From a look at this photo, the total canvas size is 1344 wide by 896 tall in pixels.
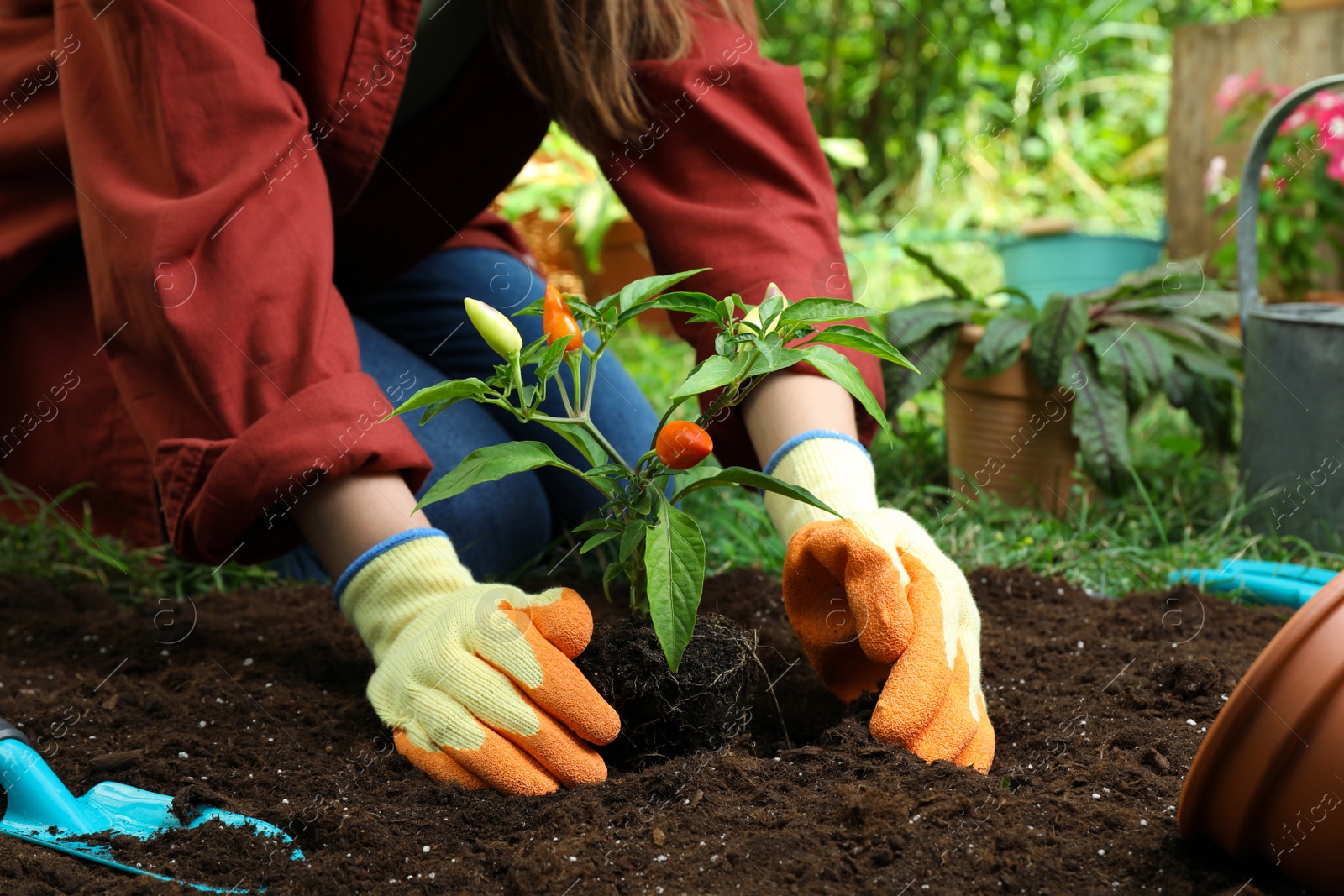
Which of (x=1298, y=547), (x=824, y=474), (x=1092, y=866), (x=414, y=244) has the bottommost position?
(x=1298, y=547)

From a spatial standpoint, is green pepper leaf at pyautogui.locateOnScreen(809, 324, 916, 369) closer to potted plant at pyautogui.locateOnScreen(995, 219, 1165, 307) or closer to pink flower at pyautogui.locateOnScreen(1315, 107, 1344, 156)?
pink flower at pyautogui.locateOnScreen(1315, 107, 1344, 156)

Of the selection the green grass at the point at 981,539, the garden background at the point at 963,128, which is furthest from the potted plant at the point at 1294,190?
the green grass at the point at 981,539

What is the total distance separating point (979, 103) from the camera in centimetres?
513

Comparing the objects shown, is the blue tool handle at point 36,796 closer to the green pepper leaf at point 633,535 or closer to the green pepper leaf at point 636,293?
the green pepper leaf at point 633,535

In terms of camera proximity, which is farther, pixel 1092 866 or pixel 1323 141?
pixel 1323 141

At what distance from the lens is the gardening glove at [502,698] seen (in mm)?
924

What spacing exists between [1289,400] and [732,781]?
1421 millimetres

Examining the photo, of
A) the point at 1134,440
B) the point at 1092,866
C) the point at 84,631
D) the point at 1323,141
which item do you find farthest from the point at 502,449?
the point at 1323,141

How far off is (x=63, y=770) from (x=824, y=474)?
86 cm

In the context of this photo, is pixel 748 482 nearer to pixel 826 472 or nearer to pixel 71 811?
pixel 826 472

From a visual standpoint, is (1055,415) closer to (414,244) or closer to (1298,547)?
(1298,547)

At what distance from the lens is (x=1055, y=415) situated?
1.94m

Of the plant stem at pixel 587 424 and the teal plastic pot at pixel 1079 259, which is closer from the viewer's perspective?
the plant stem at pixel 587 424

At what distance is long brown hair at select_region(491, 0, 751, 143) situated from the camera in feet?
4.53
